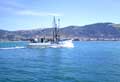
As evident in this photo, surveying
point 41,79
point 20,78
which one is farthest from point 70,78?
point 20,78

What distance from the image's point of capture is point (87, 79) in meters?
33.9

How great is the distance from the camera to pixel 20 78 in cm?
3475

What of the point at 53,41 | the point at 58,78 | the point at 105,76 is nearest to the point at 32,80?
the point at 58,78

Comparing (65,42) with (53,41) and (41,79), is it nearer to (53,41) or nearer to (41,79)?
(53,41)

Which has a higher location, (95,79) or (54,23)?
(54,23)

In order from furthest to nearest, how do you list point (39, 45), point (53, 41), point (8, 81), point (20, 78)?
point (53, 41)
point (39, 45)
point (20, 78)
point (8, 81)

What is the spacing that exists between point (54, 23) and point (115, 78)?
106 m

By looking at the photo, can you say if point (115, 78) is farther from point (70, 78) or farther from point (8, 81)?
point (8, 81)

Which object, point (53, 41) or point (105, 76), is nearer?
point (105, 76)

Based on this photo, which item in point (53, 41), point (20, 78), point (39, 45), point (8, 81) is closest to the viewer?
point (8, 81)

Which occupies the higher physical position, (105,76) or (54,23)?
(54,23)

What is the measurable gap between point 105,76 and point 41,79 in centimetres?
852

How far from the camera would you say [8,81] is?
107 ft

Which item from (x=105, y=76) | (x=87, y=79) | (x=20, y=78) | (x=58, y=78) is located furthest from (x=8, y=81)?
(x=105, y=76)
